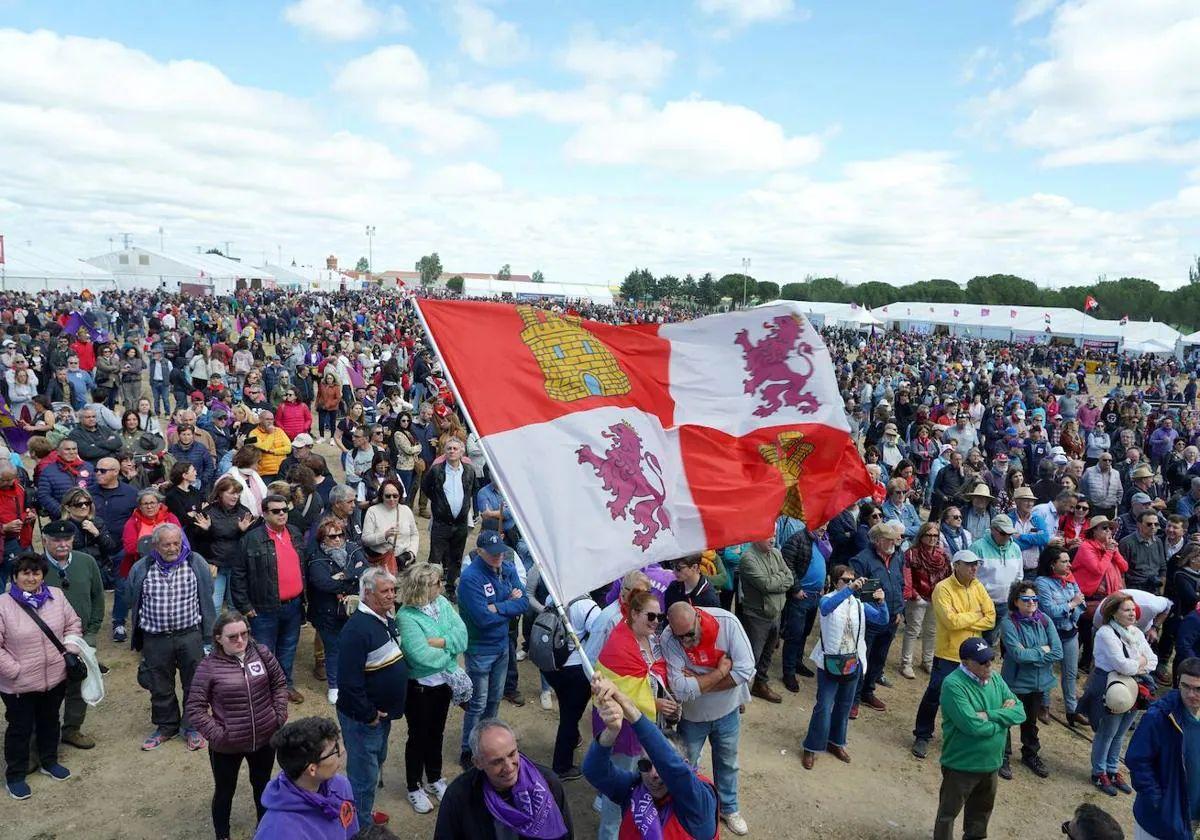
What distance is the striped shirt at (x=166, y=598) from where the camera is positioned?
515 cm

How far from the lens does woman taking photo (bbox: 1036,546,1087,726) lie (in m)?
6.39

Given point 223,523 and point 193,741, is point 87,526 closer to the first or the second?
point 223,523

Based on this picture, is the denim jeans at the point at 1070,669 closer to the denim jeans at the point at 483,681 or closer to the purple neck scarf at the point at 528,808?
the denim jeans at the point at 483,681

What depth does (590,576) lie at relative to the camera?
3568mm

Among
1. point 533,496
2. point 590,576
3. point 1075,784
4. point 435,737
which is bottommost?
point 1075,784

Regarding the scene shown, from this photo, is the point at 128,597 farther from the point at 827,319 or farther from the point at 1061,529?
the point at 827,319

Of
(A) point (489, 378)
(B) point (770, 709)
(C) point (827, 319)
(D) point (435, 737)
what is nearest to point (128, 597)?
(D) point (435, 737)

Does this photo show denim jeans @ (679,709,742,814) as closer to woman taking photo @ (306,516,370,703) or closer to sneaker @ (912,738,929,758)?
sneaker @ (912,738,929,758)

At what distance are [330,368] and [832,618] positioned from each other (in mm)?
11255

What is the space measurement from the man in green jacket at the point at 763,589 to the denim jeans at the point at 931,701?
1202 millimetres

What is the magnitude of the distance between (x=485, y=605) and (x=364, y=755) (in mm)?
1159

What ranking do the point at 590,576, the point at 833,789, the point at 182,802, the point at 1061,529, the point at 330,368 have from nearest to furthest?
the point at 590,576 < the point at 182,802 < the point at 833,789 < the point at 1061,529 < the point at 330,368

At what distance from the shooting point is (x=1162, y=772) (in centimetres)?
405

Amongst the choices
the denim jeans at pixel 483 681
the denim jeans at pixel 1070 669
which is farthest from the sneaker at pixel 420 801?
the denim jeans at pixel 1070 669
